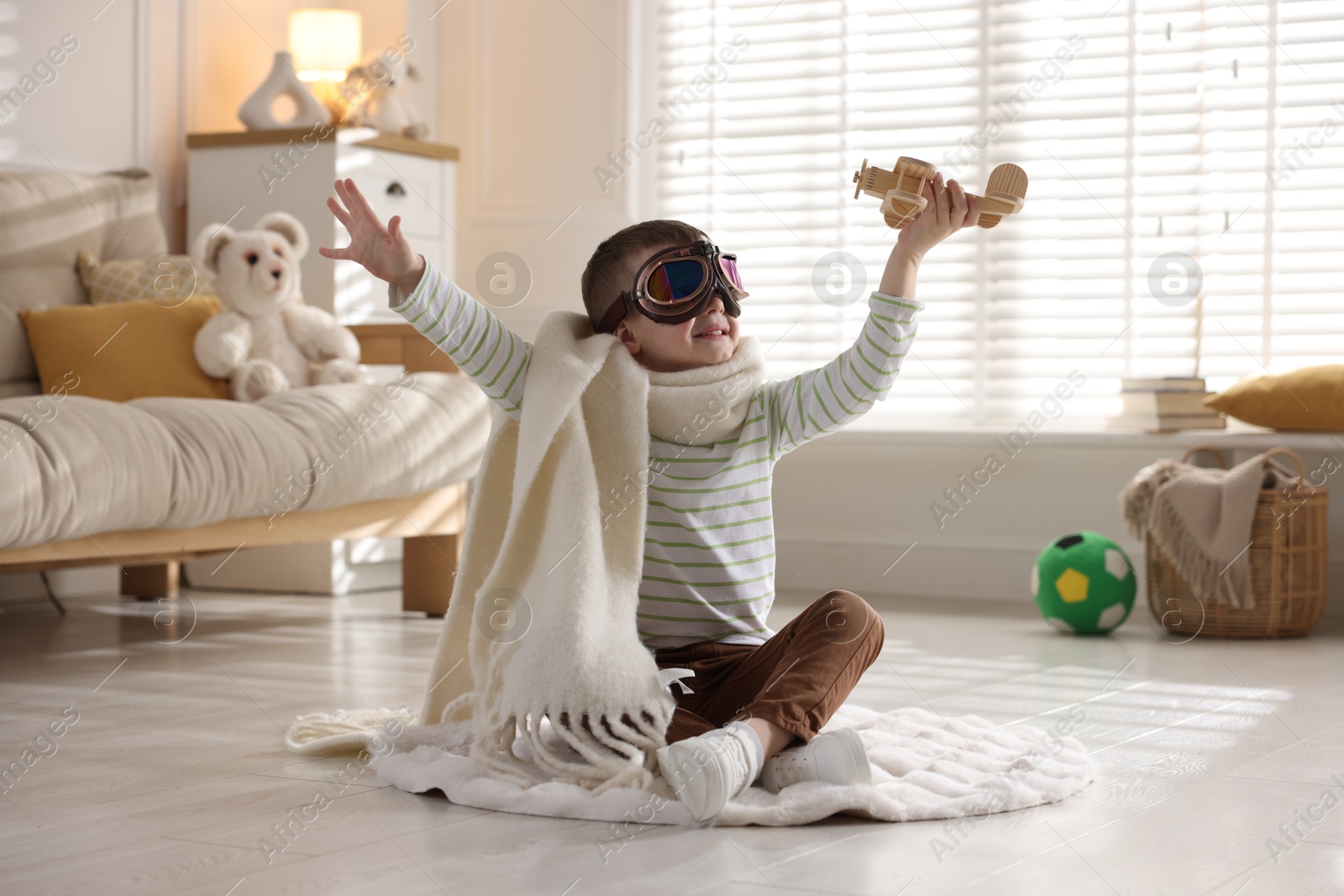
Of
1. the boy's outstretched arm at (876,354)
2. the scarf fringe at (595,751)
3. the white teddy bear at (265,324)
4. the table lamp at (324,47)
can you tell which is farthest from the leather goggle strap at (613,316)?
the table lamp at (324,47)

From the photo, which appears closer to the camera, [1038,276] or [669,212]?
[1038,276]

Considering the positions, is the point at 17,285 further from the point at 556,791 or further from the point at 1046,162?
the point at 1046,162

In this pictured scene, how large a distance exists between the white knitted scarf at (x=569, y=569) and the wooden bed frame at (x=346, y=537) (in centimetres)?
69

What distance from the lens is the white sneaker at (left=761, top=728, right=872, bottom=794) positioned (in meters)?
1.27

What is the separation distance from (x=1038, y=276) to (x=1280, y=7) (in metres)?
0.75

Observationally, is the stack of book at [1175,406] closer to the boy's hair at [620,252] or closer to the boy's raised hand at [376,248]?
the boy's hair at [620,252]

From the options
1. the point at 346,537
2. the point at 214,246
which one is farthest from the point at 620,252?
the point at 214,246

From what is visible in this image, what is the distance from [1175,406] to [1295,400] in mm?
269

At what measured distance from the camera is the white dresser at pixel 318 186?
3246 mm

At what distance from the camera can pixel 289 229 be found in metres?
2.92

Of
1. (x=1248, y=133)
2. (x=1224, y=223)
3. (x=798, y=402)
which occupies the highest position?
(x=1248, y=133)

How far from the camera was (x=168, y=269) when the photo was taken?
2.91 metres

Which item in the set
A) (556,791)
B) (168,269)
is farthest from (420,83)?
(556,791)

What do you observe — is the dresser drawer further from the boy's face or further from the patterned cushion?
the boy's face
